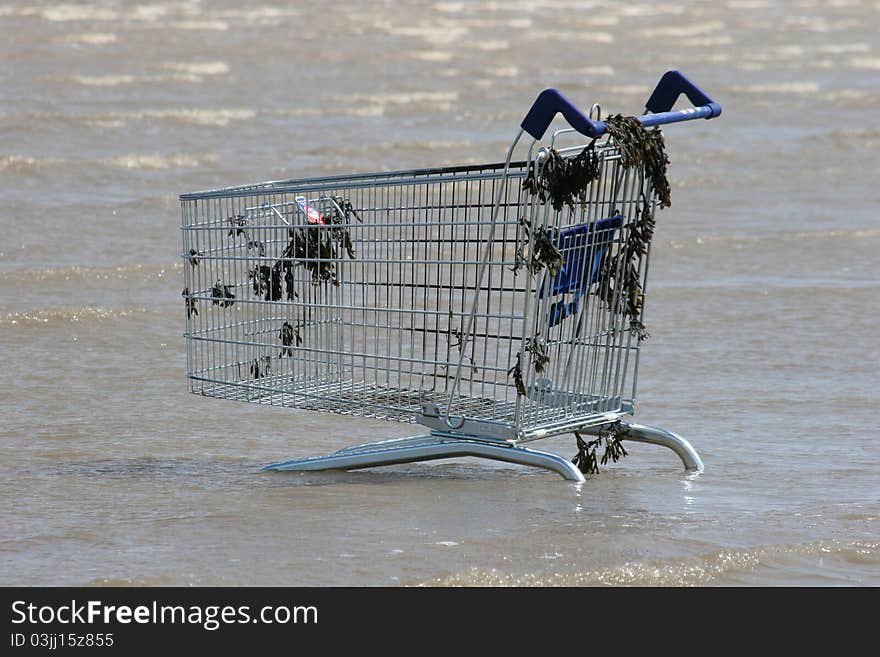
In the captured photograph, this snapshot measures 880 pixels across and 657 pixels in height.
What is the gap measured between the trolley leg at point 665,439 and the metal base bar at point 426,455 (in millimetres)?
277

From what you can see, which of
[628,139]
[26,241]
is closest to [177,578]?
[628,139]

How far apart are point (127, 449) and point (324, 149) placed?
32.7ft

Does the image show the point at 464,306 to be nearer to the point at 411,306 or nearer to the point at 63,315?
the point at 411,306

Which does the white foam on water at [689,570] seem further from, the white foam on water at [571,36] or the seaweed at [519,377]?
the white foam on water at [571,36]

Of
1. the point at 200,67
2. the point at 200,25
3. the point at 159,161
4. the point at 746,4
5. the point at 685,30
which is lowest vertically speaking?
the point at 159,161

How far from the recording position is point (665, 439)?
17.7 feet

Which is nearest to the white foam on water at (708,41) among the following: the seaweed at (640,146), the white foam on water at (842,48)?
the white foam on water at (842,48)

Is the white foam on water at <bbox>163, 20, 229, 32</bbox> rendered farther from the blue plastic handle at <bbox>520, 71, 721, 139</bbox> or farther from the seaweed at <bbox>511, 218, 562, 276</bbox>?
the seaweed at <bbox>511, 218, 562, 276</bbox>

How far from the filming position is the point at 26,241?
35.0ft

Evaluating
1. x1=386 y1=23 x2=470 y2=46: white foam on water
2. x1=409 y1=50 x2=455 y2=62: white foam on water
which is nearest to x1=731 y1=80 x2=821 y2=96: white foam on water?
x1=409 y1=50 x2=455 y2=62: white foam on water

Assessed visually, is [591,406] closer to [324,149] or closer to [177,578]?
[177,578]

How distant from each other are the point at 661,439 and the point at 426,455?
894mm

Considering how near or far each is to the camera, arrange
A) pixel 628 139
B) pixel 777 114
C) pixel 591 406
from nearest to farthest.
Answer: pixel 628 139 < pixel 591 406 < pixel 777 114

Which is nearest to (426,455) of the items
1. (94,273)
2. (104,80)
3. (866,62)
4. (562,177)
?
(562,177)
